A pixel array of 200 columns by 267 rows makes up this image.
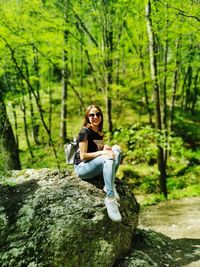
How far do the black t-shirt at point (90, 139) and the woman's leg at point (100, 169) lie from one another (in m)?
0.17

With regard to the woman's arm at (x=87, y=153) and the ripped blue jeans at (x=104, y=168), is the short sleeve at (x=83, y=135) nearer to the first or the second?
the woman's arm at (x=87, y=153)

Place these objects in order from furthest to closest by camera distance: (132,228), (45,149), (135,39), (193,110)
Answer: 1. (193,110)
2. (45,149)
3. (135,39)
4. (132,228)

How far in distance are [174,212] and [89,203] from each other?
4088mm

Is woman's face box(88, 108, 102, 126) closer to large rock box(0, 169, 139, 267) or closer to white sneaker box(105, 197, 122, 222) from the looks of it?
large rock box(0, 169, 139, 267)

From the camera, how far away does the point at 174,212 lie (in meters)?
8.05

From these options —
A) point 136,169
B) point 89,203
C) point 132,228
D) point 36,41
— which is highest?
point 36,41

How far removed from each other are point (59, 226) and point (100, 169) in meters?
0.99

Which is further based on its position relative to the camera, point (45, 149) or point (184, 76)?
point (184, 76)

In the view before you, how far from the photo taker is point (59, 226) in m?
4.35

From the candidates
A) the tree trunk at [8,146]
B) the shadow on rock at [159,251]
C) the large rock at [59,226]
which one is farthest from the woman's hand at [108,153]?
the tree trunk at [8,146]

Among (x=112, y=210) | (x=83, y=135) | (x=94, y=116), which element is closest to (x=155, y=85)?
(x=94, y=116)

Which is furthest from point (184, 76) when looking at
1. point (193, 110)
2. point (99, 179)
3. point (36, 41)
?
point (99, 179)

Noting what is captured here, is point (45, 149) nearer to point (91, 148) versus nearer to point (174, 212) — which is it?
point (174, 212)

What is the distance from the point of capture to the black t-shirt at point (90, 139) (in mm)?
4765
